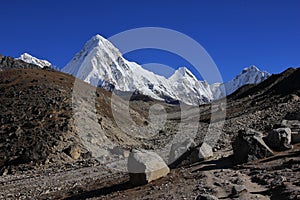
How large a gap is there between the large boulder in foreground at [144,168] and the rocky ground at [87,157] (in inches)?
14.7

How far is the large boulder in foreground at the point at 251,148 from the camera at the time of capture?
20.4m

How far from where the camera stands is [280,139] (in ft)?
72.0

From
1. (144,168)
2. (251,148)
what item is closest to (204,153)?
(251,148)

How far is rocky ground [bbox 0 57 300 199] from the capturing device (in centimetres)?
1689

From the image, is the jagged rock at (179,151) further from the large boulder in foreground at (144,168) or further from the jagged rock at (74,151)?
the jagged rock at (74,151)

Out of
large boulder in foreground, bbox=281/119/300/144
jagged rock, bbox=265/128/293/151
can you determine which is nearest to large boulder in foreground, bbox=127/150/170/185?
jagged rock, bbox=265/128/293/151

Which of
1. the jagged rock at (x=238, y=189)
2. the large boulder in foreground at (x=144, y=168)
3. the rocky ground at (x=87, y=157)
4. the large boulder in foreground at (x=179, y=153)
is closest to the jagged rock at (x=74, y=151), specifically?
the rocky ground at (x=87, y=157)

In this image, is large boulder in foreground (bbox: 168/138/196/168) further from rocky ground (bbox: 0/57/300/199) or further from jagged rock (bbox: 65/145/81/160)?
jagged rock (bbox: 65/145/81/160)

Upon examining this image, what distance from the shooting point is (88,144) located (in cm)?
4706

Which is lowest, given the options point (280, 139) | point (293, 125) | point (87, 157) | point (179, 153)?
point (280, 139)

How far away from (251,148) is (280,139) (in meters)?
2.38

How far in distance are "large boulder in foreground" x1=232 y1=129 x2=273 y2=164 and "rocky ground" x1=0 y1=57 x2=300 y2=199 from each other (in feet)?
1.51

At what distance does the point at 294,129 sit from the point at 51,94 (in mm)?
46896

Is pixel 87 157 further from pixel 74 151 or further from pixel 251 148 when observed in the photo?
pixel 251 148
